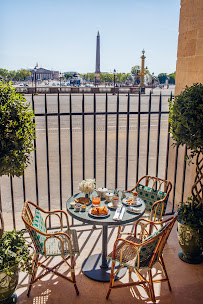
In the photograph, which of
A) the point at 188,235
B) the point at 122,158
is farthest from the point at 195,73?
the point at 122,158

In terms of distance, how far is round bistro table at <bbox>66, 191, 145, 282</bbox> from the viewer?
3092 mm

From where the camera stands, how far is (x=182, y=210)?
147 inches

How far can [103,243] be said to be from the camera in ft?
11.1

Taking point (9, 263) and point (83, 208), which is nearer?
point (9, 263)

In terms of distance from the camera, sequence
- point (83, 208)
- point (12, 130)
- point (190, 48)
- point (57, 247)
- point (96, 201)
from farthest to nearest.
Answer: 1. point (190, 48)
2. point (96, 201)
3. point (83, 208)
4. point (57, 247)
5. point (12, 130)

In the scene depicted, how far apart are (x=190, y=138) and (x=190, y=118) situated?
0.78 ft

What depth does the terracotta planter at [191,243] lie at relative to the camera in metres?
3.52

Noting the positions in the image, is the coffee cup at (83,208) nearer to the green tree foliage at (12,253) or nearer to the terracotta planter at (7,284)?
the green tree foliage at (12,253)

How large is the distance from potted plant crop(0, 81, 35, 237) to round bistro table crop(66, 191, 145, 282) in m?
0.87

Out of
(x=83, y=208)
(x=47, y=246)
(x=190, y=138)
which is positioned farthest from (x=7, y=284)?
(x=190, y=138)

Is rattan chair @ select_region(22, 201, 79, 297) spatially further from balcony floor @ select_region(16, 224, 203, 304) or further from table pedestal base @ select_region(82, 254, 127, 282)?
table pedestal base @ select_region(82, 254, 127, 282)

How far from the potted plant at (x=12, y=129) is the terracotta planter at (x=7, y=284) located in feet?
3.24

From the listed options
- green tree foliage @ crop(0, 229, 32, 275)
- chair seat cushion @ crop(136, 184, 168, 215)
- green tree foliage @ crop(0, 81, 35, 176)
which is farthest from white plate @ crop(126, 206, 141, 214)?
green tree foliage @ crop(0, 81, 35, 176)

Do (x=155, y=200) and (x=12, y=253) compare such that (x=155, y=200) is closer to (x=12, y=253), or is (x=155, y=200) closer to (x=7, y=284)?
(x=12, y=253)
